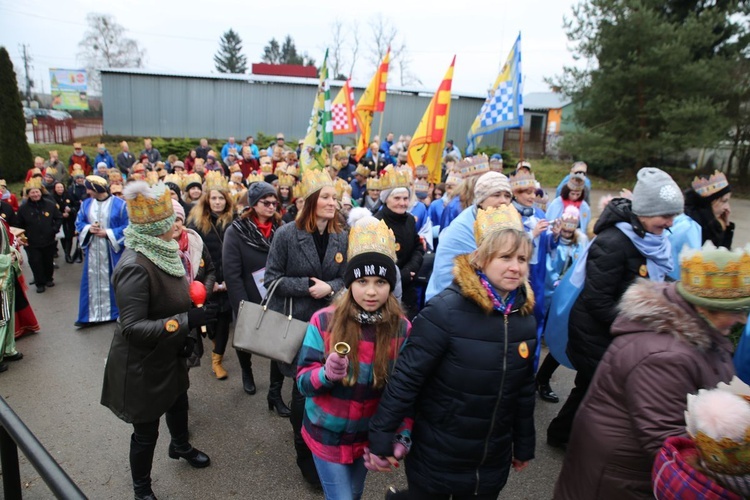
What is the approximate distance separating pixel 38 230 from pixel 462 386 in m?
8.67

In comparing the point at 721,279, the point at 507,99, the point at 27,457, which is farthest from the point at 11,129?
the point at 721,279

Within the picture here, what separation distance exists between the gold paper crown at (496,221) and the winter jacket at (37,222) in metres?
8.47

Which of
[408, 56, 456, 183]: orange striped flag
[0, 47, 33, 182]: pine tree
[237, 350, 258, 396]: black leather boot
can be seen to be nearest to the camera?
[237, 350, 258, 396]: black leather boot

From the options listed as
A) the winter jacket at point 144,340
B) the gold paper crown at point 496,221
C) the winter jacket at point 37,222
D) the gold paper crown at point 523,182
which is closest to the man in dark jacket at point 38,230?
the winter jacket at point 37,222

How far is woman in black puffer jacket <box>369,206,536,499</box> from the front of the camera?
2172 mm

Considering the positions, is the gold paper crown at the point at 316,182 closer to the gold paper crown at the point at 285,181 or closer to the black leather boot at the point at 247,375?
the black leather boot at the point at 247,375

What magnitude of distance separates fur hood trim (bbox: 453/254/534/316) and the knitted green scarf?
1.84 m

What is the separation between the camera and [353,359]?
237 cm

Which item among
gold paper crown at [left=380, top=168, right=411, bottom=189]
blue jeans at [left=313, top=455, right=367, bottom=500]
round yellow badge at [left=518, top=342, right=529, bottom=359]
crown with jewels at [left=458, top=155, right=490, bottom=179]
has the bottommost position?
blue jeans at [left=313, top=455, right=367, bottom=500]

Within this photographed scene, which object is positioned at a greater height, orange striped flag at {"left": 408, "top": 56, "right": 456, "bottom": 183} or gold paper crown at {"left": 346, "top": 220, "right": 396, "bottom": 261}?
orange striped flag at {"left": 408, "top": 56, "right": 456, "bottom": 183}

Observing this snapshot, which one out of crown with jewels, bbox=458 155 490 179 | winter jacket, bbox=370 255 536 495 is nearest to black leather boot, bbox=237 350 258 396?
winter jacket, bbox=370 255 536 495

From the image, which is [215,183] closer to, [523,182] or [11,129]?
[523,182]

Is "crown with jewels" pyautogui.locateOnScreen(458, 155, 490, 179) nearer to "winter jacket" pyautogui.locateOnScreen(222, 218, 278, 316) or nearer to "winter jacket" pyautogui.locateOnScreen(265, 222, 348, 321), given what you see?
"winter jacket" pyautogui.locateOnScreen(222, 218, 278, 316)

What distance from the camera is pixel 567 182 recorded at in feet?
20.8
